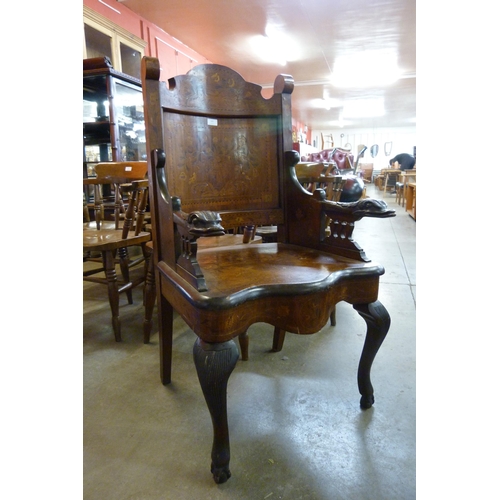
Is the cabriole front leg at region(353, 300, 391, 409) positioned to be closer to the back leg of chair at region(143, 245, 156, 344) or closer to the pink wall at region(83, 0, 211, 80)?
the back leg of chair at region(143, 245, 156, 344)

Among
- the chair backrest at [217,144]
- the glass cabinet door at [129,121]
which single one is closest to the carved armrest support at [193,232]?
the chair backrest at [217,144]

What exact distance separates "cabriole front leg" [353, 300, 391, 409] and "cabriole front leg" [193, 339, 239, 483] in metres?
0.47

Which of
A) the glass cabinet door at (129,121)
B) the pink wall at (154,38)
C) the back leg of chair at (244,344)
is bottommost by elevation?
the back leg of chair at (244,344)

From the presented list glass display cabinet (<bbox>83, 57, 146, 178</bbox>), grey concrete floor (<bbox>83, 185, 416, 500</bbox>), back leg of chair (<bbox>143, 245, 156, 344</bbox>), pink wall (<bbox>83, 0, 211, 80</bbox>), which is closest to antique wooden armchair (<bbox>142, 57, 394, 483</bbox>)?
grey concrete floor (<bbox>83, 185, 416, 500</bbox>)

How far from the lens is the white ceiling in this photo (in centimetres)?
448

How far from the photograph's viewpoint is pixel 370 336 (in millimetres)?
1171

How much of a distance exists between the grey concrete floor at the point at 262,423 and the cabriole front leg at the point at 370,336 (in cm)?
6

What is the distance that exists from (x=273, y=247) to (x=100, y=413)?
84 cm

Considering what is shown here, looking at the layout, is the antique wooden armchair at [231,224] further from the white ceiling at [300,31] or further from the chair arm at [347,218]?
the white ceiling at [300,31]

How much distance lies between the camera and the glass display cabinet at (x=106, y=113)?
3.38m

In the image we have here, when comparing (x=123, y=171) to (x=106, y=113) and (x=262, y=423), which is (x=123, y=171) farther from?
(x=106, y=113)

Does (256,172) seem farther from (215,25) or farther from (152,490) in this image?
(215,25)

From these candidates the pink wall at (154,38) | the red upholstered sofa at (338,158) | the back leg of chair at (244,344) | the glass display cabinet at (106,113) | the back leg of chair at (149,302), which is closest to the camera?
the back leg of chair at (244,344)
